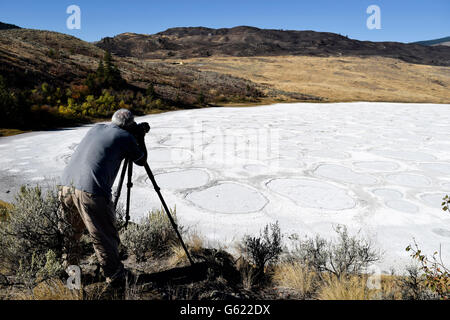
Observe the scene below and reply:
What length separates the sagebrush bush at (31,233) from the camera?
2.60 metres

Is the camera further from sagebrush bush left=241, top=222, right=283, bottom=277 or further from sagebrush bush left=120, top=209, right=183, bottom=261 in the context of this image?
sagebrush bush left=241, top=222, right=283, bottom=277

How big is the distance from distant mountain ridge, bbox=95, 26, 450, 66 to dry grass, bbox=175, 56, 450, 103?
26839mm

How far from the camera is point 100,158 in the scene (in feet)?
7.53

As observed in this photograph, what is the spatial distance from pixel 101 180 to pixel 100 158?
0.59 feet

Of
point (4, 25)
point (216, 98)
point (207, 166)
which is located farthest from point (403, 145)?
point (4, 25)

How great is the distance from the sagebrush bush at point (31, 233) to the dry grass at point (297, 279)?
215 centimetres

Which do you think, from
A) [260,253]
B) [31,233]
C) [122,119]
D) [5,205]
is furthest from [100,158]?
[5,205]

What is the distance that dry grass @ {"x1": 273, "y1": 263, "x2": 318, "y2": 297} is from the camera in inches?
107

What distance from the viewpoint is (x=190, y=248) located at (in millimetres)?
3389

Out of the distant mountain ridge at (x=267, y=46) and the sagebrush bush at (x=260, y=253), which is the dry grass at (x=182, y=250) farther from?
the distant mountain ridge at (x=267, y=46)

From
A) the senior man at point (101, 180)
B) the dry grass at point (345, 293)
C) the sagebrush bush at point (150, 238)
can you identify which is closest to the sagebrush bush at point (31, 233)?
the senior man at point (101, 180)

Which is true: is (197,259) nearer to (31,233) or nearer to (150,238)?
(150,238)

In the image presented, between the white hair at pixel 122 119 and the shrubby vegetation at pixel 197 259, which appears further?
the white hair at pixel 122 119
